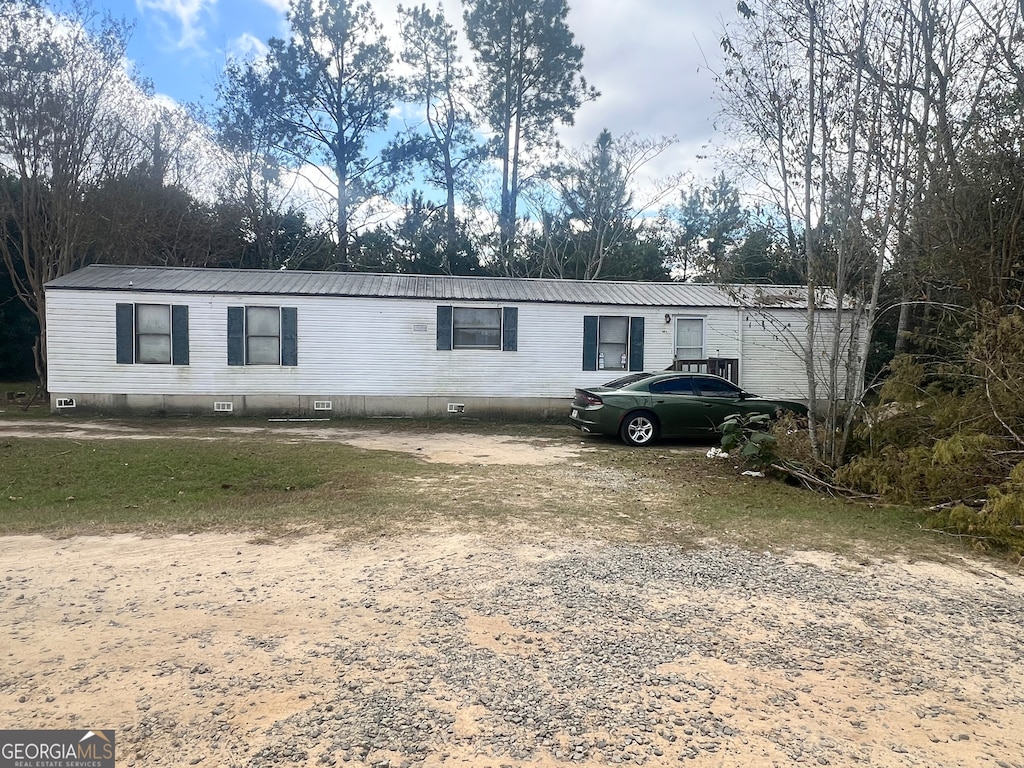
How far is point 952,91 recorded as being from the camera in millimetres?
7898

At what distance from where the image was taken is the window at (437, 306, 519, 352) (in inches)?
555

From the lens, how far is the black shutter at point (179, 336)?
524 inches

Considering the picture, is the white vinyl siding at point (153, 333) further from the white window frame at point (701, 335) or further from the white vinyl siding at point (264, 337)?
the white window frame at point (701, 335)

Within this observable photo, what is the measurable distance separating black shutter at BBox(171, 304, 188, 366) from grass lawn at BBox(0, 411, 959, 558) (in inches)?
164

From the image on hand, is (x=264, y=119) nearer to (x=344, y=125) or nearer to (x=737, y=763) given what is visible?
(x=344, y=125)

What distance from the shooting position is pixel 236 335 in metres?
13.5

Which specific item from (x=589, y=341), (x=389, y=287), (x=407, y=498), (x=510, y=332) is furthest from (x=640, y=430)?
(x=389, y=287)

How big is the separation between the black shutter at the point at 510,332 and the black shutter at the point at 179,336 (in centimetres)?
663

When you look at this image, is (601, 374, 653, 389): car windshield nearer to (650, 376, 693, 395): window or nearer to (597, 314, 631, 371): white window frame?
(650, 376, 693, 395): window

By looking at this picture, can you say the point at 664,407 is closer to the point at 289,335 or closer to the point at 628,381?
the point at 628,381

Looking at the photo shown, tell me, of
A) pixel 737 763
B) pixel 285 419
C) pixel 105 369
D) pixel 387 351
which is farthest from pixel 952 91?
pixel 105 369

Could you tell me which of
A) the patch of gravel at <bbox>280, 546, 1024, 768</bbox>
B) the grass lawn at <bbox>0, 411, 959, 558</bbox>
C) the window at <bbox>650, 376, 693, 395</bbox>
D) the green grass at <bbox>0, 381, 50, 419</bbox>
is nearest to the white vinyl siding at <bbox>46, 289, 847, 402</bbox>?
the green grass at <bbox>0, 381, 50, 419</bbox>

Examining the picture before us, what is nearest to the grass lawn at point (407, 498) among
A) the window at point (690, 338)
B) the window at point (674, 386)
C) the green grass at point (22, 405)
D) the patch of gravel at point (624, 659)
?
the patch of gravel at point (624, 659)

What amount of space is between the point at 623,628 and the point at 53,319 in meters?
13.8
